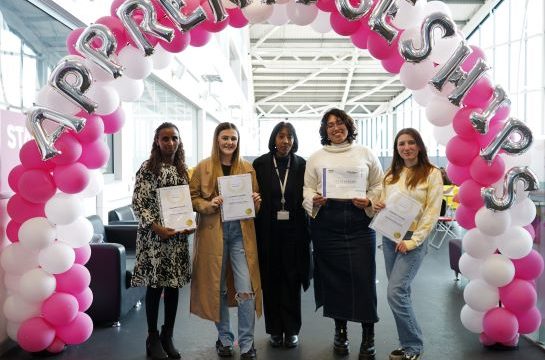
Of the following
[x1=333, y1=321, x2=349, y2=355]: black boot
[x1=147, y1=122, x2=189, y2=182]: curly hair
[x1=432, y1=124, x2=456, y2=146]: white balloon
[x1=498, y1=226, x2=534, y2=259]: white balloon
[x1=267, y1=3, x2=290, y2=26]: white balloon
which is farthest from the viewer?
[x1=432, y1=124, x2=456, y2=146]: white balloon

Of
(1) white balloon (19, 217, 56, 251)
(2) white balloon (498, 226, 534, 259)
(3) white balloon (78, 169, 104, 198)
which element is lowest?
(2) white balloon (498, 226, 534, 259)

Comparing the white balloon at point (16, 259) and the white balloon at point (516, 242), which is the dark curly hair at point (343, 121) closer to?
the white balloon at point (516, 242)

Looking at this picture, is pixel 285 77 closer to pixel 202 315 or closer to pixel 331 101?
pixel 331 101

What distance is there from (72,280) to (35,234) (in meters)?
0.41

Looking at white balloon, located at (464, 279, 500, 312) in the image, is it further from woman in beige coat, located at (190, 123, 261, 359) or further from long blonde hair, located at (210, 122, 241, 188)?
long blonde hair, located at (210, 122, 241, 188)

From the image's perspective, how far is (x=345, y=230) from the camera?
2.95 meters

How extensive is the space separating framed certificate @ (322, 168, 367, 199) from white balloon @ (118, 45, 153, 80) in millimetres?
1328

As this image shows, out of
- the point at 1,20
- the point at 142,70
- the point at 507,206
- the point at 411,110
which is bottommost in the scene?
the point at 507,206

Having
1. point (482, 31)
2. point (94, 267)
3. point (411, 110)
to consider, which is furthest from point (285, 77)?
point (94, 267)

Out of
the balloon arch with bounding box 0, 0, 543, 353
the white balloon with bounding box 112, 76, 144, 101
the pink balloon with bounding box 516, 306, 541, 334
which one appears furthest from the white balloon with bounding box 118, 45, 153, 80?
the pink balloon with bounding box 516, 306, 541, 334

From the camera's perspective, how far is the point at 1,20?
3.21 metres

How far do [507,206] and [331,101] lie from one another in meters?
20.1

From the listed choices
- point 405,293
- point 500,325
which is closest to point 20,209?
point 405,293

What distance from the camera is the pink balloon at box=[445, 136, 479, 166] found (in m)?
2.99
